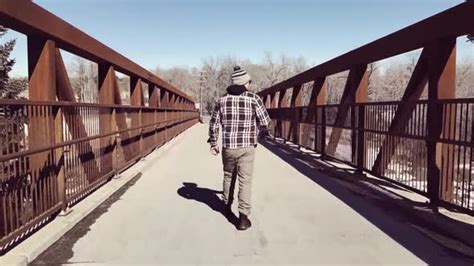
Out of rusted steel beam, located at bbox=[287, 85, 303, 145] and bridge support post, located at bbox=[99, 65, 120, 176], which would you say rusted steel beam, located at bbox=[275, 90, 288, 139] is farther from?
bridge support post, located at bbox=[99, 65, 120, 176]

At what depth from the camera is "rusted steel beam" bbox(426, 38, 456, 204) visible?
5.28 meters

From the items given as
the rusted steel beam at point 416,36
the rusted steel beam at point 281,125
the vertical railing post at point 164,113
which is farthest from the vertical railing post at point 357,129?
the vertical railing post at point 164,113

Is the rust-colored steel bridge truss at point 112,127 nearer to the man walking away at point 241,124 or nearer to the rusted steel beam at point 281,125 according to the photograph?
the man walking away at point 241,124

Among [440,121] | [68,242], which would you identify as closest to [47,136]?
[68,242]

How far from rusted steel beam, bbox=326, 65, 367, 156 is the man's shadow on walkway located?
340 cm

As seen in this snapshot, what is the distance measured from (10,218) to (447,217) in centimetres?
459

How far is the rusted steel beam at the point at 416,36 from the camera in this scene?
4.89 meters

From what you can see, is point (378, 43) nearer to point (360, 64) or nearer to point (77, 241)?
point (360, 64)

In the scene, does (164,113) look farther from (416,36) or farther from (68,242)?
(68,242)

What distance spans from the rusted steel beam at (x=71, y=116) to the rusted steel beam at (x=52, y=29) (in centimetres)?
34

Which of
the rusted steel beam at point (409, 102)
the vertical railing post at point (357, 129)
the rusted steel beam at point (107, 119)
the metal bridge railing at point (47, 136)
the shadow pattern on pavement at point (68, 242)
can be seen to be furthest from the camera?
the vertical railing post at point (357, 129)

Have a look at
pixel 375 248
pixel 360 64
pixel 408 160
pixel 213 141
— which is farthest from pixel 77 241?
pixel 360 64

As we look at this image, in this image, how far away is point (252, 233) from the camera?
4.69 metres

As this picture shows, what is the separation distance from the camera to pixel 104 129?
755cm
